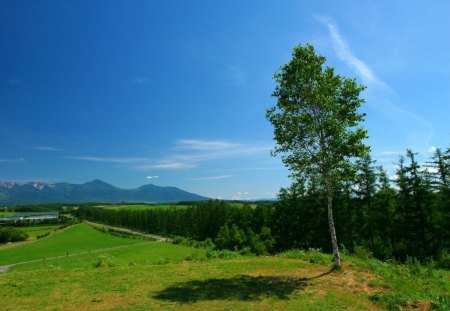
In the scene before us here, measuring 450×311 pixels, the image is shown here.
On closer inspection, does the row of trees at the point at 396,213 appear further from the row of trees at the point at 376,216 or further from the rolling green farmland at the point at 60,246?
the rolling green farmland at the point at 60,246

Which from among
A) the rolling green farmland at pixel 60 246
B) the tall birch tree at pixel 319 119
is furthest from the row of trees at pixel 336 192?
the rolling green farmland at pixel 60 246

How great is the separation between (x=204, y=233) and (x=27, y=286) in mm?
110406

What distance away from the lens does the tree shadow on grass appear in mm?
17156

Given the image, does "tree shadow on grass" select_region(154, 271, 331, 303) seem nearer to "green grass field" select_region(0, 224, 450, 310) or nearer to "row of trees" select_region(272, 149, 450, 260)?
"green grass field" select_region(0, 224, 450, 310)

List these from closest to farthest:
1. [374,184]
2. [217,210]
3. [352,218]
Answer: [374,184]
[352,218]
[217,210]

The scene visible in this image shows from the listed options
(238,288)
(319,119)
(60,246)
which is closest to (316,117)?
(319,119)

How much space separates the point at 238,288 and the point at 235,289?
0.31 metres

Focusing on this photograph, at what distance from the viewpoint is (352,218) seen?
183ft

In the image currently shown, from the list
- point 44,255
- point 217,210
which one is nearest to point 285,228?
point 217,210

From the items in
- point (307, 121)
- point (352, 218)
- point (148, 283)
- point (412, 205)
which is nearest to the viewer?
point (148, 283)

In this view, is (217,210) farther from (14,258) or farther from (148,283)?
(148,283)

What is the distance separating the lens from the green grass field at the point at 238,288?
1619cm

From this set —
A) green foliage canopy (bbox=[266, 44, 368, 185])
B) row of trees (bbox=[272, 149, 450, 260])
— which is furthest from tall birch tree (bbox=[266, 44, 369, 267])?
row of trees (bbox=[272, 149, 450, 260])

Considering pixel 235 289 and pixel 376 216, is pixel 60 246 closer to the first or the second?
pixel 376 216
